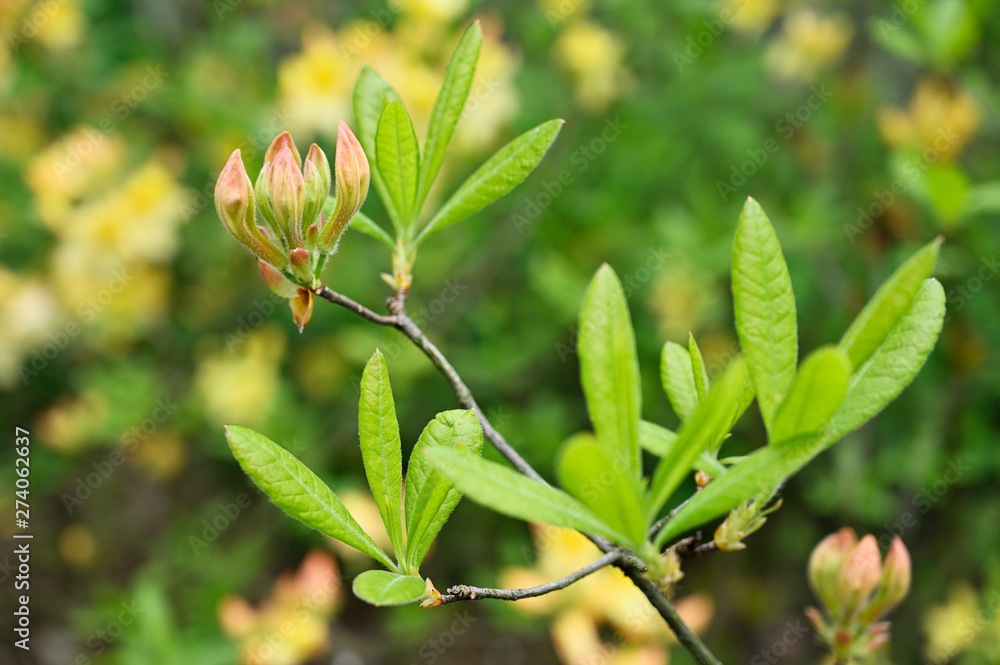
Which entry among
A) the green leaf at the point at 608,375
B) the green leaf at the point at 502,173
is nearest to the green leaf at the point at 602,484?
the green leaf at the point at 608,375

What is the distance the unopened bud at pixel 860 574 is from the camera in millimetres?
588

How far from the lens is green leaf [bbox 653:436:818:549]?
369 mm

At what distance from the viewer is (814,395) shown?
36 cm

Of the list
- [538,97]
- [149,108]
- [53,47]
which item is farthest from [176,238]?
[538,97]

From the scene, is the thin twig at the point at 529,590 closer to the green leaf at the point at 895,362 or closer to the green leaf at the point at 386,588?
the green leaf at the point at 386,588

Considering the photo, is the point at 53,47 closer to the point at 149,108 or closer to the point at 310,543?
the point at 149,108

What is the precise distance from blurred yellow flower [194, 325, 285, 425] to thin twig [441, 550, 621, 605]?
1543 millimetres

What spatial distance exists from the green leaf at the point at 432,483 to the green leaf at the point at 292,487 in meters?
0.03

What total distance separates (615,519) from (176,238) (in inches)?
81.3

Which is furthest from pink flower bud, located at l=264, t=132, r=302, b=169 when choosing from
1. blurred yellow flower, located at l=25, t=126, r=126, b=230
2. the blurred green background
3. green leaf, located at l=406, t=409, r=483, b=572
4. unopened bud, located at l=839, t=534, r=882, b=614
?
blurred yellow flower, located at l=25, t=126, r=126, b=230

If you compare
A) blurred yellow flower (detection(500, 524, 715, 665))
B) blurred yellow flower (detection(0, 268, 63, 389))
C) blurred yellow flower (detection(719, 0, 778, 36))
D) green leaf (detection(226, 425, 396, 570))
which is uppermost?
blurred yellow flower (detection(719, 0, 778, 36))

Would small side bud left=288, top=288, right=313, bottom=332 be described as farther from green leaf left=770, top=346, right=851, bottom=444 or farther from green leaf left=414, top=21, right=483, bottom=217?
green leaf left=770, top=346, right=851, bottom=444

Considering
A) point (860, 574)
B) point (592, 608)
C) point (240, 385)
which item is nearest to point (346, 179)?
point (860, 574)

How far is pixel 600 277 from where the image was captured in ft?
1.22
